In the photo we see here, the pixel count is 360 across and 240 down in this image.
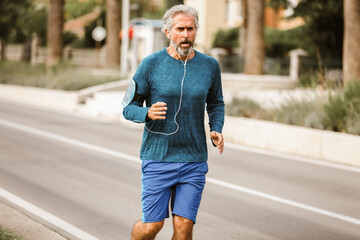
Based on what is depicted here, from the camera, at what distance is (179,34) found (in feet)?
13.5

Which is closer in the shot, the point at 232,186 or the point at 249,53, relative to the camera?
the point at 232,186

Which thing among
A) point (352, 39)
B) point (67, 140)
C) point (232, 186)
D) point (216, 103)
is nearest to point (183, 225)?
point (216, 103)

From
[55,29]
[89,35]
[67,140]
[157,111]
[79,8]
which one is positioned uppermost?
[79,8]

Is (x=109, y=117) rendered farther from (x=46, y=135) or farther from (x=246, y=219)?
(x=246, y=219)

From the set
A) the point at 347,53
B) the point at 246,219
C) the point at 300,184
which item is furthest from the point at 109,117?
the point at 246,219

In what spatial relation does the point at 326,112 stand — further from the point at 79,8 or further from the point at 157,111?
the point at 79,8

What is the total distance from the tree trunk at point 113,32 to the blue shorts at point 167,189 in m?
26.1

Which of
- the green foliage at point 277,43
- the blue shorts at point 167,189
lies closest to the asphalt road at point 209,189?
the blue shorts at point 167,189

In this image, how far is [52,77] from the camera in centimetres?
2678

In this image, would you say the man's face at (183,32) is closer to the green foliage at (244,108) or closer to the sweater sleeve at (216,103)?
the sweater sleeve at (216,103)

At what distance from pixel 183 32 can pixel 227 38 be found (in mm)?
46415

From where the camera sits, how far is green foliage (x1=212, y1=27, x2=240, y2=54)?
163 ft

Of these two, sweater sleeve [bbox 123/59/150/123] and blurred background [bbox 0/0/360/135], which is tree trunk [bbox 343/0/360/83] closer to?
blurred background [bbox 0/0/360/135]

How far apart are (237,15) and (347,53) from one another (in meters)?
37.2
